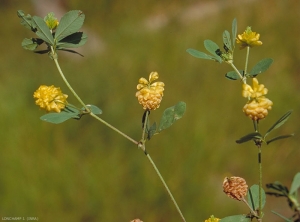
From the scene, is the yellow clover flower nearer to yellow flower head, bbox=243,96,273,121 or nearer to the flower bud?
yellow flower head, bbox=243,96,273,121

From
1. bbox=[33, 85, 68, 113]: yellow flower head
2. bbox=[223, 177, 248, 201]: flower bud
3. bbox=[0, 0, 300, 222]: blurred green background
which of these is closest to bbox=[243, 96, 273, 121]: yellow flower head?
bbox=[223, 177, 248, 201]: flower bud

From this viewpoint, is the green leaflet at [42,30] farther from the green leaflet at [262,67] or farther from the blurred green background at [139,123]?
the blurred green background at [139,123]

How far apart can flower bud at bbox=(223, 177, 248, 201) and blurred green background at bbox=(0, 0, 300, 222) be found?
1732 mm

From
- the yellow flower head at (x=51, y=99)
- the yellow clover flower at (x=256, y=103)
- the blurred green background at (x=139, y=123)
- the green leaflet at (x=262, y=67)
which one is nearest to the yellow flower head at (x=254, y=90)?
the yellow clover flower at (x=256, y=103)

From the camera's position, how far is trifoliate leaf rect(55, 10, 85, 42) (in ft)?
1.90

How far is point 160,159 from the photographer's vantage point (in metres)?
2.48

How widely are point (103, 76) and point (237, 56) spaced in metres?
0.94

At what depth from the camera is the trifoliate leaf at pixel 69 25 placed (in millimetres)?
580

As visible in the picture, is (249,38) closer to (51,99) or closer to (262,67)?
(262,67)

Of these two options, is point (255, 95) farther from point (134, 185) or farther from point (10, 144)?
point (10, 144)

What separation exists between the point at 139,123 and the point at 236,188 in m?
2.04

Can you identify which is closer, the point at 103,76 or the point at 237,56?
the point at 103,76

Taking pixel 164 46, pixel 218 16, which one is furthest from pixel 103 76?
pixel 218 16

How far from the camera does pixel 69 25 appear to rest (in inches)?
23.0
